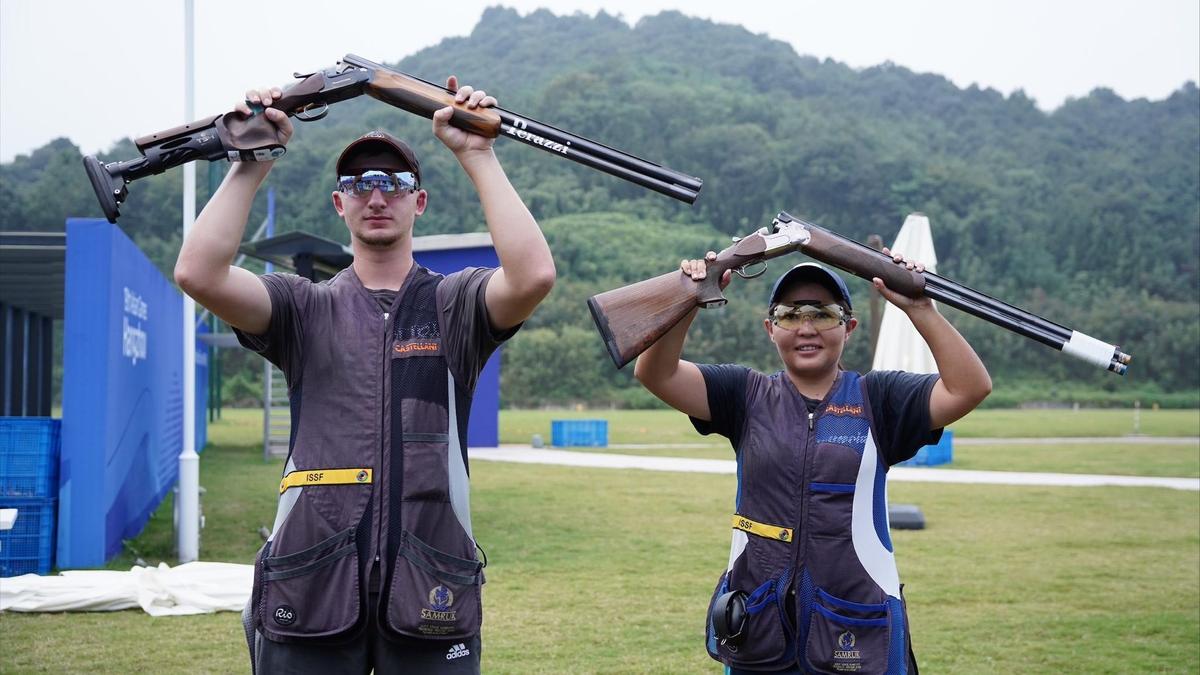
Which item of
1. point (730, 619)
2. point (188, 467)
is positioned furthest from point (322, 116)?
point (188, 467)

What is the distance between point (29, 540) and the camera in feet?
33.4

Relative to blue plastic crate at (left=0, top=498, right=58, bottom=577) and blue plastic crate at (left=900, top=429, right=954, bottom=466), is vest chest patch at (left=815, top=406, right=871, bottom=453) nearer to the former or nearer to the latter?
blue plastic crate at (left=0, top=498, right=58, bottom=577)

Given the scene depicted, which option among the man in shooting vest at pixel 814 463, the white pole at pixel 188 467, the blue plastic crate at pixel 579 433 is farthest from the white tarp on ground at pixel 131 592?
the blue plastic crate at pixel 579 433

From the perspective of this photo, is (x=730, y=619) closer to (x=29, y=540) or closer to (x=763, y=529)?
(x=763, y=529)

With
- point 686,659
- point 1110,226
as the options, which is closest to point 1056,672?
point 686,659

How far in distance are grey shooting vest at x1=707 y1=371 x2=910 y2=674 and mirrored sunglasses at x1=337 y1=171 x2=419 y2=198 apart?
156 centimetres

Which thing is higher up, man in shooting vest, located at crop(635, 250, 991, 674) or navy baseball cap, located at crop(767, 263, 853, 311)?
navy baseball cap, located at crop(767, 263, 853, 311)

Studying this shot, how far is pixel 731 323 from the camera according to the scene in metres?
64.4

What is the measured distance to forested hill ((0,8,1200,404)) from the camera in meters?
64.9

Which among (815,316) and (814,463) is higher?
(815,316)

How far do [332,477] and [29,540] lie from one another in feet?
26.5

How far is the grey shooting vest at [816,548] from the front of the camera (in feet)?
13.0

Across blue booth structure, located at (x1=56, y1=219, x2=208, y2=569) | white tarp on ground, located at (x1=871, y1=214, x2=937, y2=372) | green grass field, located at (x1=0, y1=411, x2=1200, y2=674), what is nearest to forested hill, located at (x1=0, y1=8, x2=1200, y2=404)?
white tarp on ground, located at (x1=871, y1=214, x2=937, y2=372)

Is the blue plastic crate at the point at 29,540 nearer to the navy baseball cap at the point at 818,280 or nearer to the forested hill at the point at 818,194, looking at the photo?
the navy baseball cap at the point at 818,280
